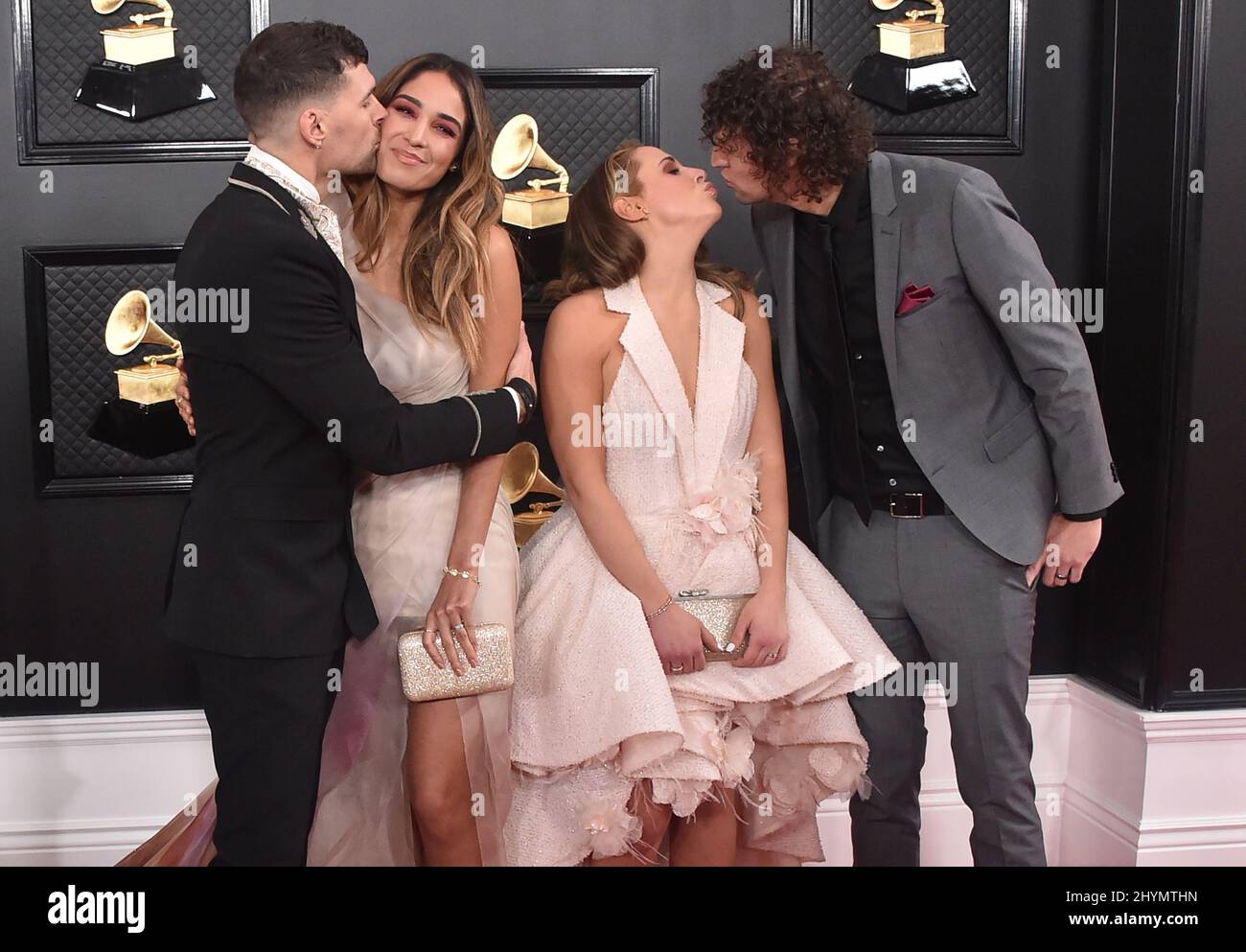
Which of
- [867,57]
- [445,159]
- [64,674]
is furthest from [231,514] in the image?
[867,57]

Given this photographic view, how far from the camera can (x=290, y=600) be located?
2199 millimetres

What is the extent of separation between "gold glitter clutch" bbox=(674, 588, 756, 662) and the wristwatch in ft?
1.83

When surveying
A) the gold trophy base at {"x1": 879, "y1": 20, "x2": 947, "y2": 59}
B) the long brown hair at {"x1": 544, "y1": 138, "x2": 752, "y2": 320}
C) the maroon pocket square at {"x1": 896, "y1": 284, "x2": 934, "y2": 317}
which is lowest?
the maroon pocket square at {"x1": 896, "y1": 284, "x2": 934, "y2": 317}

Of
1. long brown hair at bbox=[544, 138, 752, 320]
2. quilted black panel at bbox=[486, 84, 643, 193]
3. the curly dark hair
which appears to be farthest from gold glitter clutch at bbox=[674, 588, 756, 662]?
quilted black panel at bbox=[486, 84, 643, 193]

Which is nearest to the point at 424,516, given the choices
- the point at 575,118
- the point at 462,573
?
the point at 462,573

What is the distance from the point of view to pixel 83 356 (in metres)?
3.21

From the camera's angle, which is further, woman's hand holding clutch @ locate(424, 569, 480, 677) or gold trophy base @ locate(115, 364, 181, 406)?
gold trophy base @ locate(115, 364, 181, 406)

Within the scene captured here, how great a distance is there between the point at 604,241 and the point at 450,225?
391mm

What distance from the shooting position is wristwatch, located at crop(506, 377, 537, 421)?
251 centimetres

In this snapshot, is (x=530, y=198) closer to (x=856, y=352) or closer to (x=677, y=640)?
(x=856, y=352)

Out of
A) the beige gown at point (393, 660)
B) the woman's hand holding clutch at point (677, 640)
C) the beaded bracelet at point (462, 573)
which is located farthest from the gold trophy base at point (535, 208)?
the woman's hand holding clutch at point (677, 640)

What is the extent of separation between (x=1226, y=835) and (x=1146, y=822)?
260mm

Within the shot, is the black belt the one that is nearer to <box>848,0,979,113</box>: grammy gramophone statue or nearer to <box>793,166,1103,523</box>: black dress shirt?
<box>793,166,1103,523</box>: black dress shirt

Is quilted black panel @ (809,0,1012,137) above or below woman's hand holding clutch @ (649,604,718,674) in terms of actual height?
above
